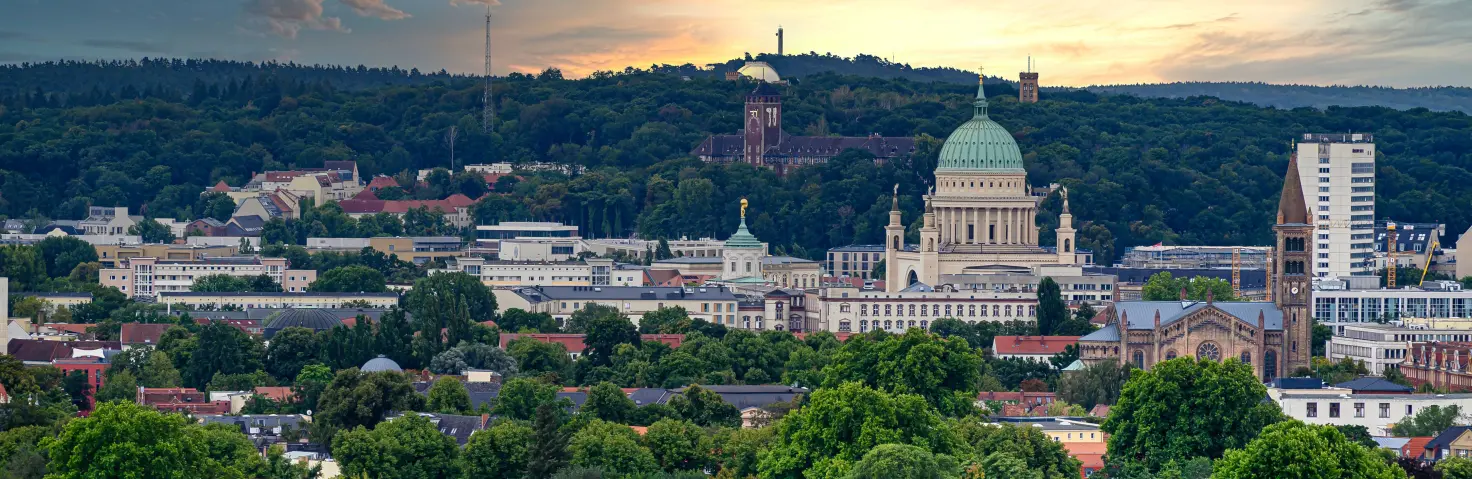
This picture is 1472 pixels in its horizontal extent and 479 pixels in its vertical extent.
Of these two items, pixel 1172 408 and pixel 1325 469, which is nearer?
pixel 1325 469

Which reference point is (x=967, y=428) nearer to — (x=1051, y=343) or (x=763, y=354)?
(x=763, y=354)

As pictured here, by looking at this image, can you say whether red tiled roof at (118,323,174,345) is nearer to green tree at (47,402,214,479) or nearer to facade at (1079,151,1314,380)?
facade at (1079,151,1314,380)

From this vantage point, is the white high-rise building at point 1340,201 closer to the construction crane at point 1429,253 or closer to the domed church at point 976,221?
the construction crane at point 1429,253

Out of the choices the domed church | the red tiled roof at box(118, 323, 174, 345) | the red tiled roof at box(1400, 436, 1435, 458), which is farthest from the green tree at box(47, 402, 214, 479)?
the domed church

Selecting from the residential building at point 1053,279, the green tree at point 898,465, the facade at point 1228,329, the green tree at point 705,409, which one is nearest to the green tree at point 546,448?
the green tree at point 898,465

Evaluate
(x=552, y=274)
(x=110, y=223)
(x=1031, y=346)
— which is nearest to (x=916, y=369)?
(x=1031, y=346)

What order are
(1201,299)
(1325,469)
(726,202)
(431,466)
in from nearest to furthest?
(1325,469) → (431,466) → (1201,299) → (726,202)

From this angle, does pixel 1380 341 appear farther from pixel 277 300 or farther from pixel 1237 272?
pixel 277 300

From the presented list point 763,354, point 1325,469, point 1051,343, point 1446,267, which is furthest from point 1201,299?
point 1325,469
